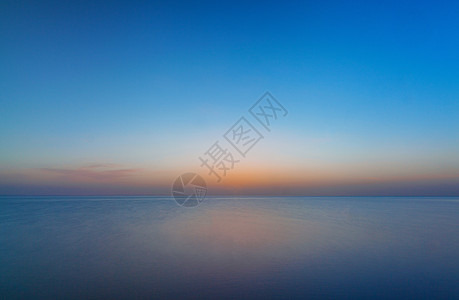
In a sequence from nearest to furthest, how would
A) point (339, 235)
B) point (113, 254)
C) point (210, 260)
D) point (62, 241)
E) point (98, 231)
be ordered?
point (210, 260) < point (113, 254) < point (62, 241) < point (339, 235) < point (98, 231)

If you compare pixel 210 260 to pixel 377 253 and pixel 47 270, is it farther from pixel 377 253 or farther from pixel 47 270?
pixel 377 253

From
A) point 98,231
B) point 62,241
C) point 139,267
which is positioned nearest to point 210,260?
point 139,267

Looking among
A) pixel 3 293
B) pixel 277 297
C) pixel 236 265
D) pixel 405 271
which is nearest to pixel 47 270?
pixel 3 293

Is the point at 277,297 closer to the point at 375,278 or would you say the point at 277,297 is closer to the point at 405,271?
the point at 375,278

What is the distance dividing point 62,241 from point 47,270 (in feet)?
21.3

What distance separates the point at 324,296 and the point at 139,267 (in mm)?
7120

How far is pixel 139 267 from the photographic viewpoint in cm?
1159

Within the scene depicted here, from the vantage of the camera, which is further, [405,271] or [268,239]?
[268,239]

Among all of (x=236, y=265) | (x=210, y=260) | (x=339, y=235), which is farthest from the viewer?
(x=339, y=235)

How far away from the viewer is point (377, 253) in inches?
562

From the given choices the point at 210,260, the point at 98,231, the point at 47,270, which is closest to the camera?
the point at 47,270

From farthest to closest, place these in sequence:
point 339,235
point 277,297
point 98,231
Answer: point 98,231, point 339,235, point 277,297

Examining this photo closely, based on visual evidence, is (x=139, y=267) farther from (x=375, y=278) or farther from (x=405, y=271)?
(x=405, y=271)

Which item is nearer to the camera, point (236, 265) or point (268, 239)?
point (236, 265)
